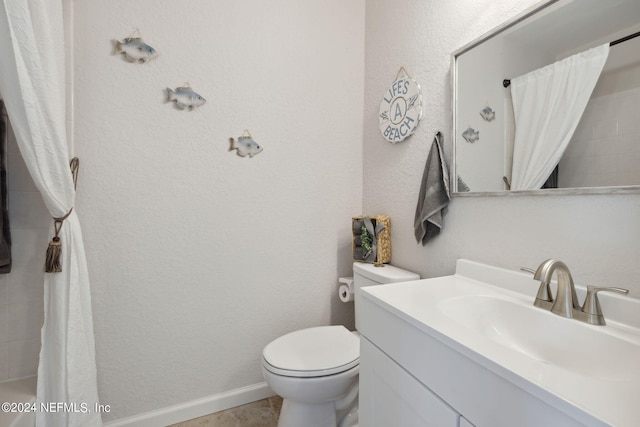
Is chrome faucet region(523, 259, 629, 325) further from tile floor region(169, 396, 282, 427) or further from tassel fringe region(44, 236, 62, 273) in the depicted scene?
tassel fringe region(44, 236, 62, 273)

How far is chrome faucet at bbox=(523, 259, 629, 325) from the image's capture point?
0.65m

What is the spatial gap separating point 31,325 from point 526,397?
1.75 meters

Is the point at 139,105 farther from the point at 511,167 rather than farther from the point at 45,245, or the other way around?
the point at 511,167

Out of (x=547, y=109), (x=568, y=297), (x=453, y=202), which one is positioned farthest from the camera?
(x=453, y=202)

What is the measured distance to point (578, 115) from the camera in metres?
0.75

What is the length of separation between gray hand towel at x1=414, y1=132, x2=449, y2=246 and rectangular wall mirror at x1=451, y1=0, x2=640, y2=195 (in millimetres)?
46

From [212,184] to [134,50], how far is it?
691 mm

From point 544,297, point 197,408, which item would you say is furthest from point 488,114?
point 197,408

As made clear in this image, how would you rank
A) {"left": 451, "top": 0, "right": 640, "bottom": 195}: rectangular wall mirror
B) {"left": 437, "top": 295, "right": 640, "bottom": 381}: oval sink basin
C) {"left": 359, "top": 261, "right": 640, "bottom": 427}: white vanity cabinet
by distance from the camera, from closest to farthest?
{"left": 359, "top": 261, "right": 640, "bottom": 427}: white vanity cabinet → {"left": 437, "top": 295, "right": 640, "bottom": 381}: oval sink basin → {"left": 451, "top": 0, "right": 640, "bottom": 195}: rectangular wall mirror

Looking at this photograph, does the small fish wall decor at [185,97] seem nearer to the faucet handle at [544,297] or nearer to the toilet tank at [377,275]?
the toilet tank at [377,275]

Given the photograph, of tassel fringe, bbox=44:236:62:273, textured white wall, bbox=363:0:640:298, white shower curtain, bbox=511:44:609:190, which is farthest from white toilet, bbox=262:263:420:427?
tassel fringe, bbox=44:236:62:273

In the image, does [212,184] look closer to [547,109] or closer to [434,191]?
[434,191]

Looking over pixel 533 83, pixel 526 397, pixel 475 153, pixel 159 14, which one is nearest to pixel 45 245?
pixel 159 14

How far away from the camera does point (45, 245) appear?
117 cm
